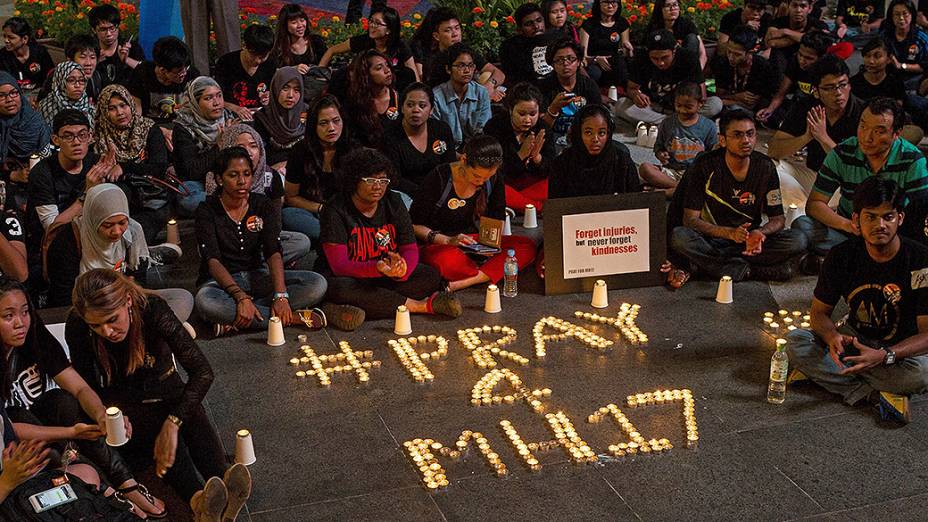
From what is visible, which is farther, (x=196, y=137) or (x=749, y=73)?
(x=749, y=73)

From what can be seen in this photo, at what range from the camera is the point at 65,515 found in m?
3.86

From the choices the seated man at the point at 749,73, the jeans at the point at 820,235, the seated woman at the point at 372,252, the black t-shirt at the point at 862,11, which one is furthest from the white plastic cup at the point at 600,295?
the black t-shirt at the point at 862,11

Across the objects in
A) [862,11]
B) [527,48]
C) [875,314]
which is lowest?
[875,314]

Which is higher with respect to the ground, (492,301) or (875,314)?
(875,314)

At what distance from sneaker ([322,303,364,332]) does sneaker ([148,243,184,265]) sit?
1.40 metres

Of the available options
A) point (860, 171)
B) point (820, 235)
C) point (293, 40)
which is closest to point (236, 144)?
point (293, 40)

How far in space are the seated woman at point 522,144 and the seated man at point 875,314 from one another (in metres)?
2.76

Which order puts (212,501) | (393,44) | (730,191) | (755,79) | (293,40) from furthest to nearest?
1. (755,79)
2. (393,44)
3. (293,40)
4. (730,191)
5. (212,501)

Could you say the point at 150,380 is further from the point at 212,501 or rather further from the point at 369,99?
the point at 369,99

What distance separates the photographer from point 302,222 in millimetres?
7332

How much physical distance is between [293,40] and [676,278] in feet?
14.5

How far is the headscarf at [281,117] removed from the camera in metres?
8.15

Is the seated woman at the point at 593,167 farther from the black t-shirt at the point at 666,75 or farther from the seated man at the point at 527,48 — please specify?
the black t-shirt at the point at 666,75

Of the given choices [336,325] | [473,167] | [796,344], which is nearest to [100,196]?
[336,325]
